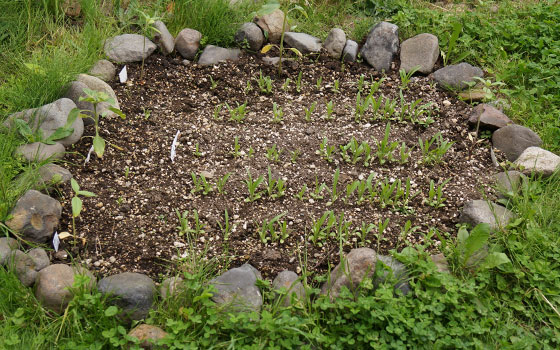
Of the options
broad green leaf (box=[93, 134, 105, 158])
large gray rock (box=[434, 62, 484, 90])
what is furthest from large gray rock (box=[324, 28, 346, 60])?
broad green leaf (box=[93, 134, 105, 158])

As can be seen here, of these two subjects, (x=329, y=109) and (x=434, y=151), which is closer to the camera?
(x=434, y=151)

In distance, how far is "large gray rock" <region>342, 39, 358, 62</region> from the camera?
473 centimetres

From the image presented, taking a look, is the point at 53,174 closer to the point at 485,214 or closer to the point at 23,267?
the point at 23,267

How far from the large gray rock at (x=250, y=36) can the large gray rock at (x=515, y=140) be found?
79.8 inches

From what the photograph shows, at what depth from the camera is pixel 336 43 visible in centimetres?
475

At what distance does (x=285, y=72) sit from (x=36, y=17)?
1.98 meters

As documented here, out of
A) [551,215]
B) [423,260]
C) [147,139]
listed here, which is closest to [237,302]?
[423,260]

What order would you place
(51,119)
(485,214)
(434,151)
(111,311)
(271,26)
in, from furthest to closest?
(271,26) → (434,151) → (51,119) → (485,214) → (111,311)

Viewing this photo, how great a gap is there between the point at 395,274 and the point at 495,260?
1.73ft

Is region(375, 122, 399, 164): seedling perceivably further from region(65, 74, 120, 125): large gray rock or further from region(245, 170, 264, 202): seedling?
region(65, 74, 120, 125): large gray rock

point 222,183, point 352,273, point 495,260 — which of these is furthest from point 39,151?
point 495,260

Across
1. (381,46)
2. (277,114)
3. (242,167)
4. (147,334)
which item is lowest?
(147,334)

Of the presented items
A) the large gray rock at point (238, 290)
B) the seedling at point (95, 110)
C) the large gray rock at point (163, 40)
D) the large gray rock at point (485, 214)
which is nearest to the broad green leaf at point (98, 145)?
the seedling at point (95, 110)

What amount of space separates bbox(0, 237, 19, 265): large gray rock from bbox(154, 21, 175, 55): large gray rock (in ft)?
6.91
